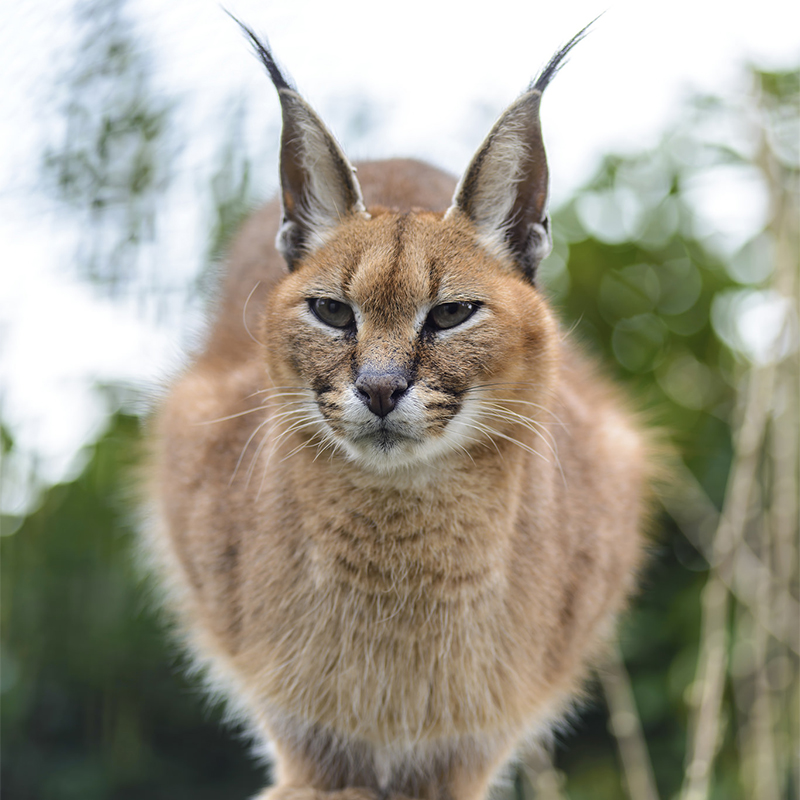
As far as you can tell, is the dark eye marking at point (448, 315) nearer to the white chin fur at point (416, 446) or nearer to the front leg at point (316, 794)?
the white chin fur at point (416, 446)

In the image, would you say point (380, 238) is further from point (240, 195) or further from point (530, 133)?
point (240, 195)

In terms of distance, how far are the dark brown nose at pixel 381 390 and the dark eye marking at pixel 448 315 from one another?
147 millimetres

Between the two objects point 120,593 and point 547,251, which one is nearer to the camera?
point 547,251

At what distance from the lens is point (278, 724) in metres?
2.07

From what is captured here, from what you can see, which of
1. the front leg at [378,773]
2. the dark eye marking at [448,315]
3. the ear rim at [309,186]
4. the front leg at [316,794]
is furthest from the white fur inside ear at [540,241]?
the front leg at [316,794]

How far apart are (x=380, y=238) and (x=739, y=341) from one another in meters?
2.23

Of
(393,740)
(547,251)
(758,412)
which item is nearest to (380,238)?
(547,251)

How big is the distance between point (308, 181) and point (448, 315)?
386mm

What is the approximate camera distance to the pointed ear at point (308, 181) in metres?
1.52

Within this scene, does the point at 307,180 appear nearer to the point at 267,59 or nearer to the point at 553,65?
the point at 267,59

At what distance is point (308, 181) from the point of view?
5.47 feet

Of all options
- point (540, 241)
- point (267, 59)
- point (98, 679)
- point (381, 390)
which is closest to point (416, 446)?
point (381, 390)

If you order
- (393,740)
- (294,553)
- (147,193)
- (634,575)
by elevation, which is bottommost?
(634,575)

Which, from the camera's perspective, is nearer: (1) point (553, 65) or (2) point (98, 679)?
(1) point (553, 65)
